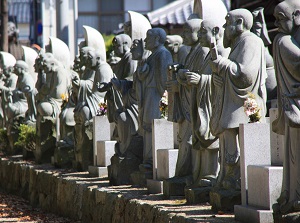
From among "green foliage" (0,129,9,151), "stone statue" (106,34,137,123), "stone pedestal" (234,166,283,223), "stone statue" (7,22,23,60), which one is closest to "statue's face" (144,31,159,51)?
"stone statue" (106,34,137,123)

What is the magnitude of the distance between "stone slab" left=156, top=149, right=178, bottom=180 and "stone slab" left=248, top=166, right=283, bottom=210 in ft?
8.96

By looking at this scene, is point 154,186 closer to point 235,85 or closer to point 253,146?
point 235,85

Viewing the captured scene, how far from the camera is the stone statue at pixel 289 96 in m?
8.55

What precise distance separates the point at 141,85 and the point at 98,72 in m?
2.72

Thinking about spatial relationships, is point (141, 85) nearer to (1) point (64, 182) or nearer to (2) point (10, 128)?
(1) point (64, 182)

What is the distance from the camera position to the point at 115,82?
1434 cm

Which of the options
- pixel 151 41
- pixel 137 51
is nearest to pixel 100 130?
pixel 137 51

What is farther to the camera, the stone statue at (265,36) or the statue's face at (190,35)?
the stone statue at (265,36)

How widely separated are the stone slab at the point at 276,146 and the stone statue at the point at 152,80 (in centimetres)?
379

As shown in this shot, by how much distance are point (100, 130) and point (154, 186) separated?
3724 millimetres

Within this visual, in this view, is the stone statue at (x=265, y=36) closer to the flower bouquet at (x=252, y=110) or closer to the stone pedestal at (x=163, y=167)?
the stone pedestal at (x=163, y=167)

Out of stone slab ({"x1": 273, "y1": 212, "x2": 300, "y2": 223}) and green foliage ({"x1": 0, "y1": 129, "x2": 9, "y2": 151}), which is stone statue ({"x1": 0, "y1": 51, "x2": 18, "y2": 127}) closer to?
green foliage ({"x1": 0, "y1": 129, "x2": 9, "y2": 151})

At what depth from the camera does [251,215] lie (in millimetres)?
9328

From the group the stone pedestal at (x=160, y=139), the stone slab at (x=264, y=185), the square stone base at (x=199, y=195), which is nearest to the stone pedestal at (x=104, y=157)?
the stone pedestal at (x=160, y=139)
